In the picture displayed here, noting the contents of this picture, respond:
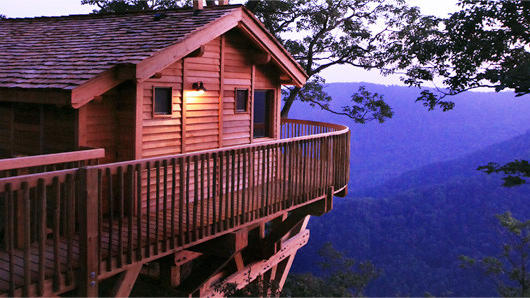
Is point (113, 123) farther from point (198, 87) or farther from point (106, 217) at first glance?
point (198, 87)

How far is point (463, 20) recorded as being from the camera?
12141mm

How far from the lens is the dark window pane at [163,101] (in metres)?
9.53

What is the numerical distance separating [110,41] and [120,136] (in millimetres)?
1938

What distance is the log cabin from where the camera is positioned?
593 centimetres

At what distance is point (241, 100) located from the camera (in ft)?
38.8

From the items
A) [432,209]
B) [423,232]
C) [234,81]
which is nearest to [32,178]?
[234,81]

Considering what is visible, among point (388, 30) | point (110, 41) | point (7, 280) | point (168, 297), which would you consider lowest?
point (168, 297)

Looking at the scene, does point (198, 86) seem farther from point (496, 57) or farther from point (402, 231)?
point (402, 231)

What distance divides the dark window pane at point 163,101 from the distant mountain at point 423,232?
184ft

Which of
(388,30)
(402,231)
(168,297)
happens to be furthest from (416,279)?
(168,297)

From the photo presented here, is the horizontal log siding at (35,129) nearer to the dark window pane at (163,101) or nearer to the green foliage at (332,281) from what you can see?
the dark window pane at (163,101)

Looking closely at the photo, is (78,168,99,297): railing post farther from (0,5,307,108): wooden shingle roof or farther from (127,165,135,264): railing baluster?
(0,5,307,108): wooden shingle roof

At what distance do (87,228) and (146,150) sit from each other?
3541 mm

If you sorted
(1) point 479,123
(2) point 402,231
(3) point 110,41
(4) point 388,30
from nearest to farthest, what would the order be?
1. (3) point 110,41
2. (4) point 388,30
3. (2) point 402,231
4. (1) point 479,123
